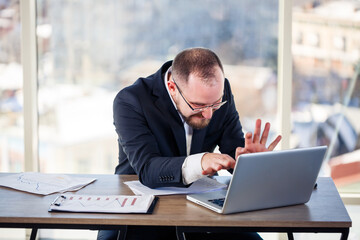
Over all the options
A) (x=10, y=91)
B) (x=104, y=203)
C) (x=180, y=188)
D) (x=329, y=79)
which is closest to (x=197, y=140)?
(x=180, y=188)

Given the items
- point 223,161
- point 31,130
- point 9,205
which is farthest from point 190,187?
point 31,130

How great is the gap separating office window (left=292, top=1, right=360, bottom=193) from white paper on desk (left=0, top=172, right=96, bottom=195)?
2.18 meters

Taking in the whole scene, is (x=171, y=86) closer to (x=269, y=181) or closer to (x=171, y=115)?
(x=171, y=115)

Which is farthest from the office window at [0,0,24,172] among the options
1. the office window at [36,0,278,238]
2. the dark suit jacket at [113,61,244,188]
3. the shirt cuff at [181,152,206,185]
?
the shirt cuff at [181,152,206,185]

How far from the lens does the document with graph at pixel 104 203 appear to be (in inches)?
75.4

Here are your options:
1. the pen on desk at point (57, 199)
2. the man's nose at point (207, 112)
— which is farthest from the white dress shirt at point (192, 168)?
the pen on desk at point (57, 199)

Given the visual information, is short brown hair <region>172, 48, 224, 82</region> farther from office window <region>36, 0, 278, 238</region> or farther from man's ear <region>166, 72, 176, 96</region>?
office window <region>36, 0, 278, 238</region>

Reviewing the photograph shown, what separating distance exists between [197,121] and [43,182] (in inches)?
28.5

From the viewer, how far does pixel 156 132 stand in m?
2.49

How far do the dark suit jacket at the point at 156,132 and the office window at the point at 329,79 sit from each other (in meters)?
1.49

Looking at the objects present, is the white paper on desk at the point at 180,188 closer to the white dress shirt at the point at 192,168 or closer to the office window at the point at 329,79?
the white dress shirt at the point at 192,168

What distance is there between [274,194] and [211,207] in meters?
0.23

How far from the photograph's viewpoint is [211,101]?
2305mm

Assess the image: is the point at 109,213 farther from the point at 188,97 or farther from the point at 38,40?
the point at 38,40
